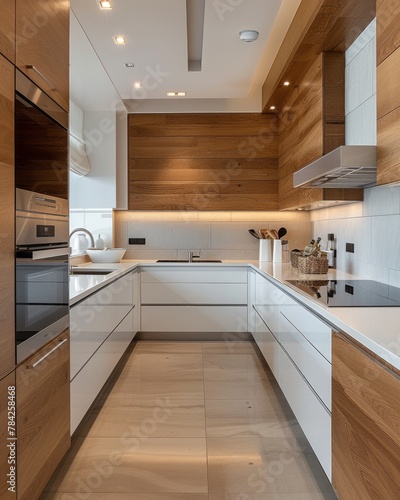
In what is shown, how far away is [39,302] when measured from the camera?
1572 mm

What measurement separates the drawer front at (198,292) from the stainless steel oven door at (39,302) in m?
2.34

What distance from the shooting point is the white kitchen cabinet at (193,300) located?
13.9 feet

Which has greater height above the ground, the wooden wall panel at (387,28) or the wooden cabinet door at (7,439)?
the wooden wall panel at (387,28)

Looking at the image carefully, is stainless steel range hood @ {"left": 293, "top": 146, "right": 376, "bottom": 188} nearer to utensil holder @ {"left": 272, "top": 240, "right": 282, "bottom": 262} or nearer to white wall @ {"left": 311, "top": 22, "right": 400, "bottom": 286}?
white wall @ {"left": 311, "top": 22, "right": 400, "bottom": 286}

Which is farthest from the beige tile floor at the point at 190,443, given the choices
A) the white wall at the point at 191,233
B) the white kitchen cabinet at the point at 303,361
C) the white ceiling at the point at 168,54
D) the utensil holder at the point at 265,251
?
the white ceiling at the point at 168,54

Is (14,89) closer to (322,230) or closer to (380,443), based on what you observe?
(380,443)

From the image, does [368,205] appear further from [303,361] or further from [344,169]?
[303,361]

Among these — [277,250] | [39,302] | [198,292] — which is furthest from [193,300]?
[39,302]

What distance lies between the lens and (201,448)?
2.20 meters

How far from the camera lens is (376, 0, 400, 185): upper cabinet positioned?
66.3 inches

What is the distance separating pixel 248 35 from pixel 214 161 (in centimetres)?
161

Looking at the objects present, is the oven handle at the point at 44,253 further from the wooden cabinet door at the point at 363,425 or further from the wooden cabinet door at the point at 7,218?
the wooden cabinet door at the point at 363,425

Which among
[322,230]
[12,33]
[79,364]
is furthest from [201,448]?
[322,230]

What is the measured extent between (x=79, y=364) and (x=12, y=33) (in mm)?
1521
